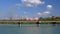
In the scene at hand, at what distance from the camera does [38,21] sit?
5322 cm

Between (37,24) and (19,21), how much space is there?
18.0ft

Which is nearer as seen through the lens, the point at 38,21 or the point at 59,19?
the point at 38,21

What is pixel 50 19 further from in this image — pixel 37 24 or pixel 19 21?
pixel 19 21

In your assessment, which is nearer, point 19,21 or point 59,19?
point 19,21

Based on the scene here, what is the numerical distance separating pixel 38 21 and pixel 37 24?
104 centimetres

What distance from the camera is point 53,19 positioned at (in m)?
56.2

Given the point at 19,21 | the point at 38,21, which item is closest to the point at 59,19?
the point at 38,21

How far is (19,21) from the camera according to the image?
176 ft

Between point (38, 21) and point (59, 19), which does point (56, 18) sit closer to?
point (59, 19)

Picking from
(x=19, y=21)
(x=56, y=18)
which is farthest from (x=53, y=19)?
(x=19, y=21)

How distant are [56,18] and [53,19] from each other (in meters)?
0.99

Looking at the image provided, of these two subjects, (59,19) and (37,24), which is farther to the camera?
(59,19)

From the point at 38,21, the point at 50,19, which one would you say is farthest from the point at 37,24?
the point at 50,19

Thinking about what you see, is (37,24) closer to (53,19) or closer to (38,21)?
(38,21)
